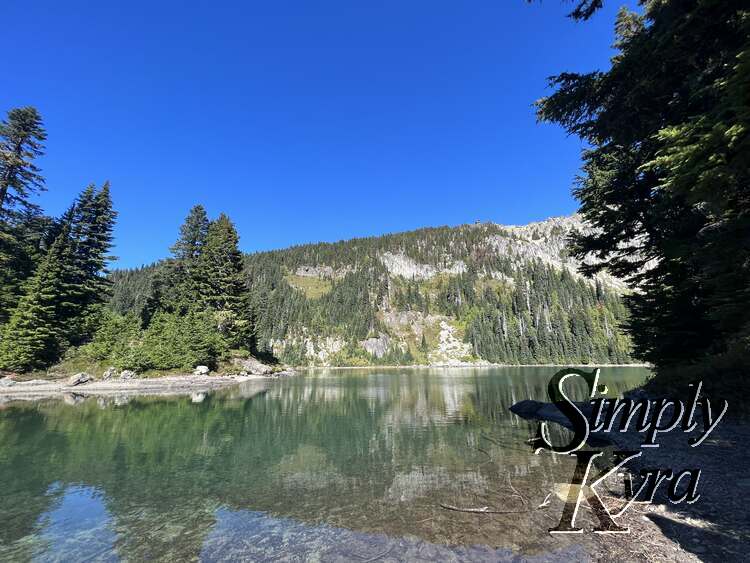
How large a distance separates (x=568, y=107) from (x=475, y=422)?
55.9ft

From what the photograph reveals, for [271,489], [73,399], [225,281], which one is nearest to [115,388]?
[73,399]

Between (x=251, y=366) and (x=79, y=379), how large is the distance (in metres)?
24.5

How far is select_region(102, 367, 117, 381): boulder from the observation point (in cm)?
3934

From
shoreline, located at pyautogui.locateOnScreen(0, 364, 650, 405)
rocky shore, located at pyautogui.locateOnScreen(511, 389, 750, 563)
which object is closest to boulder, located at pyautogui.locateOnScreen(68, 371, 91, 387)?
shoreline, located at pyautogui.locateOnScreen(0, 364, 650, 405)

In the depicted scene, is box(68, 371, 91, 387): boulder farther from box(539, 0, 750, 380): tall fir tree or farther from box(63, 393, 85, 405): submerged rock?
box(539, 0, 750, 380): tall fir tree

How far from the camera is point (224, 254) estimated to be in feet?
189

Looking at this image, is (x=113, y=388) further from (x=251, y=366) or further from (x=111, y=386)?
(x=251, y=366)

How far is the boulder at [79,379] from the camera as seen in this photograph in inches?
1426

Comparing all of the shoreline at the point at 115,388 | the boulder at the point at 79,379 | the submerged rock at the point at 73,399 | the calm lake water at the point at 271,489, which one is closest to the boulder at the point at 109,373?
the shoreline at the point at 115,388

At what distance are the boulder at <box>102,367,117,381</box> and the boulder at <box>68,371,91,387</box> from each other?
5.06 feet

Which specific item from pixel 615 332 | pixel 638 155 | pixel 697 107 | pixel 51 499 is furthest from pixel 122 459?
pixel 615 332

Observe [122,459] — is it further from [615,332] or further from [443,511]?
[615,332]

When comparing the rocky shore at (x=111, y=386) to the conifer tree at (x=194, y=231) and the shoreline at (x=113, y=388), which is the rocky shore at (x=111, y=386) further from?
the conifer tree at (x=194, y=231)

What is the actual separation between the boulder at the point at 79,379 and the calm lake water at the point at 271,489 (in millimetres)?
Result: 16247
